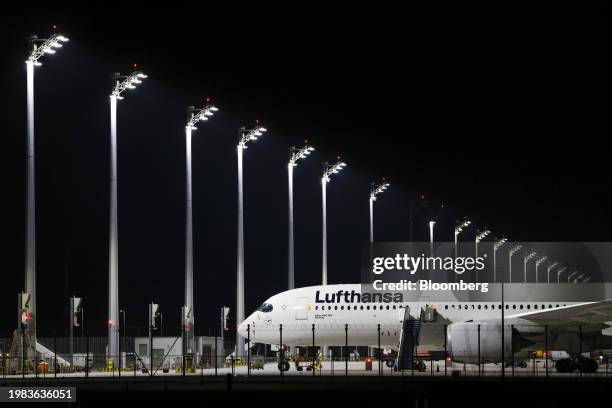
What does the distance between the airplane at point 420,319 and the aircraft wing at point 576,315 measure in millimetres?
45

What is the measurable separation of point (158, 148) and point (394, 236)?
1749 inches

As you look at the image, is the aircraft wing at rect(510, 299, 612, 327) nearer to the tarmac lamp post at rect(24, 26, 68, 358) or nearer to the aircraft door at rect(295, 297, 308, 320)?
the aircraft door at rect(295, 297, 308, 320)

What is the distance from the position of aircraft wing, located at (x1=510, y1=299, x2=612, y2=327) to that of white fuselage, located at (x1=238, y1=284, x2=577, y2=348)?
117 inches

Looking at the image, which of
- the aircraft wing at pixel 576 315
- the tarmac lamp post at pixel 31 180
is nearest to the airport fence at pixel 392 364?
the aircraft wing at pixel 576 315

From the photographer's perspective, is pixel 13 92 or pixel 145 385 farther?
pixel 13 92

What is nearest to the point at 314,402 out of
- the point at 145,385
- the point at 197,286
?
the point at 145,385

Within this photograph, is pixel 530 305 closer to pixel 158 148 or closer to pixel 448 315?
pixel 448 315

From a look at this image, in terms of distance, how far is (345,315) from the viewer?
5772cm

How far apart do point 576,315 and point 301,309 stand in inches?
524

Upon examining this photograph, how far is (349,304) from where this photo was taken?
5794 centimetres

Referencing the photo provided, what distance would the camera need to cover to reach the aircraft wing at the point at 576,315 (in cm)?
5222

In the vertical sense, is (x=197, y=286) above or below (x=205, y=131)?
below

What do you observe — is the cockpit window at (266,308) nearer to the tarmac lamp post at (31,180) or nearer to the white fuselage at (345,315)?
the white fuselage at (345,315)

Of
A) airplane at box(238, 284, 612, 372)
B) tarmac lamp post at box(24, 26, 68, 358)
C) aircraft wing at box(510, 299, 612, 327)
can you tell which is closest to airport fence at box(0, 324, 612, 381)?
airplane at box(238, 284, 612, 372)
